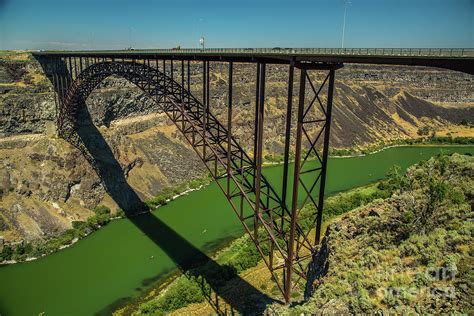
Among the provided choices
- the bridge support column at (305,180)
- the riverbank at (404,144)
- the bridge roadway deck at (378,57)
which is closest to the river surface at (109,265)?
the bridge support column at (305,180)

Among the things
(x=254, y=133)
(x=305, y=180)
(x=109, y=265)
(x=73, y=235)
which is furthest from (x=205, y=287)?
(x=305, y=180)

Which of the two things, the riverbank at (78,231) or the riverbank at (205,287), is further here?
the riverbank at (78,231)

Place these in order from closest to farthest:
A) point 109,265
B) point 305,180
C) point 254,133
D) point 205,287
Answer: point 205,287, point 109,265, point 254,133, point 305,180

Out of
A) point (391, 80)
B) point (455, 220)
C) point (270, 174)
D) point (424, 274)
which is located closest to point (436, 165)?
point (455, 220)

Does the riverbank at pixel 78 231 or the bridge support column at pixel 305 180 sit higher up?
the bridge support column at pixel 305 180

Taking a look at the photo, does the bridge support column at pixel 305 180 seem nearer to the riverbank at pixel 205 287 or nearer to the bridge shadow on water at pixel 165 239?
the riverbank at pixel 205 287

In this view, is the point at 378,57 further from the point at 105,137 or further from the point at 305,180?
the point at 305,180

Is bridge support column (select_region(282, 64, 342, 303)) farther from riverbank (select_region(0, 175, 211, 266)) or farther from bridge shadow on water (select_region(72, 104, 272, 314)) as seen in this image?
riverbank (select_region(0, 175, 211, 266))
